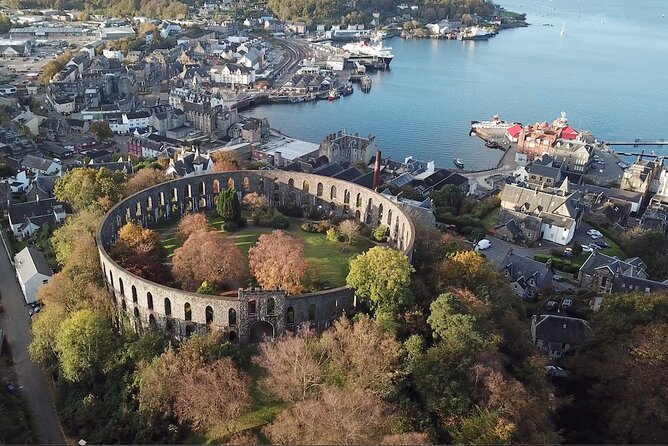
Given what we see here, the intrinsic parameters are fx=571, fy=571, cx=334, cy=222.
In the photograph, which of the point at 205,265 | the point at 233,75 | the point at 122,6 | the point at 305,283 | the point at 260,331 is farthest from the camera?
the point at 122,6

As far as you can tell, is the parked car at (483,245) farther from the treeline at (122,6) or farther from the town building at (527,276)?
the treeline at (122,6)

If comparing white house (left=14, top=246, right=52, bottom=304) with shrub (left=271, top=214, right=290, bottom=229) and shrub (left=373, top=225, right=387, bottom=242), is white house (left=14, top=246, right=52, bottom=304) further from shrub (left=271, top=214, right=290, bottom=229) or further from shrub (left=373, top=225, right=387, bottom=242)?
shrub (left=373, top=225, right=387, bottom=242)

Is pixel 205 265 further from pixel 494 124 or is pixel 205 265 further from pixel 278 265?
pixel 494 124

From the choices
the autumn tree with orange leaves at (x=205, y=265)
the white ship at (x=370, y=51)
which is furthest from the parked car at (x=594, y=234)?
the white ship at (x=370, y=51)

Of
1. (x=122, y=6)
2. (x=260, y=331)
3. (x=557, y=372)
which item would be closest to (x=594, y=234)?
(x=557, y=372)

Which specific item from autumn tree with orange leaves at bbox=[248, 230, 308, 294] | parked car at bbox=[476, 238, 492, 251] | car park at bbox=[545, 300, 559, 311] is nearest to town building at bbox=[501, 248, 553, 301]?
car park at bbox=[545, 300, 559, 311]
